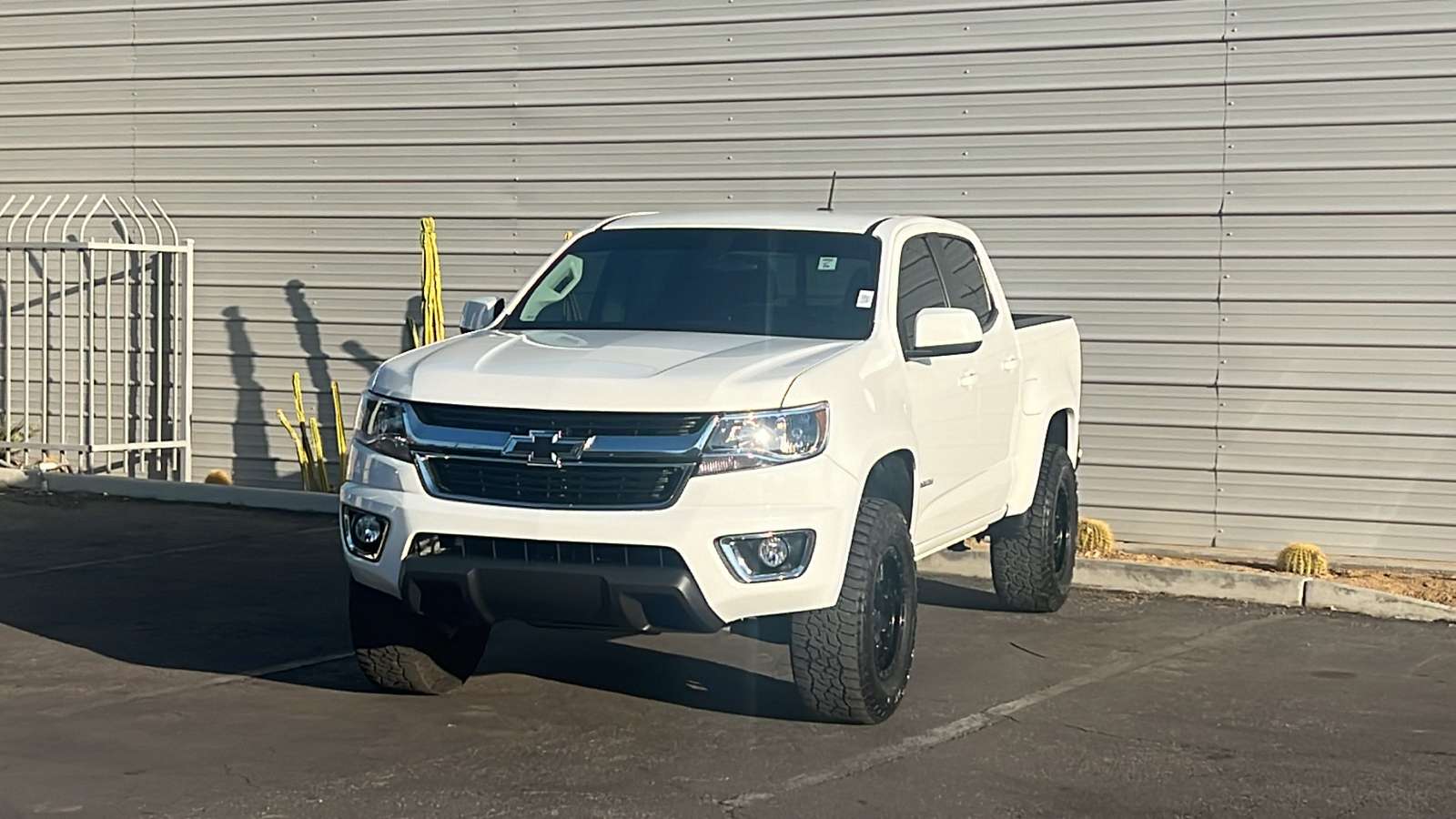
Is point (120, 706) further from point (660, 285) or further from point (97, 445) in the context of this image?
point (97, 445)

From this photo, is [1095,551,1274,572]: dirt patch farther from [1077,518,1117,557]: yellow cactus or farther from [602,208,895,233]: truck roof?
[602,208,895,233]: truck roof

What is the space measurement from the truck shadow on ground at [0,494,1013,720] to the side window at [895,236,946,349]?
134 centimetres

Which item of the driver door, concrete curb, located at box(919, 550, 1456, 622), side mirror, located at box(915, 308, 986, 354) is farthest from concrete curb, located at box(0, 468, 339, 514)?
side mirror, located at box(915, 308, 986, 354)

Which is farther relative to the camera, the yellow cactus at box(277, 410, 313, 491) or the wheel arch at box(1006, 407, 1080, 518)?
the yellow cactus at box(277, 410, 313, 491)

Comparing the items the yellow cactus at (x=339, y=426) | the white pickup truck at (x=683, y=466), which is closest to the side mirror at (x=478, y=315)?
the white pickup truck at (x=683, y=466)

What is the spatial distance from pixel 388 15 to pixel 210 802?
899 centimetres

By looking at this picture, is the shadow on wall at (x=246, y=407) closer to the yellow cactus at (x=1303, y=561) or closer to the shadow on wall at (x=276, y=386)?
the shadow on wall at (x=276, y=386)

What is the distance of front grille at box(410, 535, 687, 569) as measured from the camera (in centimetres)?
612

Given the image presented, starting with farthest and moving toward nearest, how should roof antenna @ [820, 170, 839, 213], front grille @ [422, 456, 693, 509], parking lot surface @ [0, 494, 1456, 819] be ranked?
roof antenna @ [820, 170, 839, 213] → front grille @ [422, 456, 693, 509] → parking lot surface @ [0, 494, 1456, 819]

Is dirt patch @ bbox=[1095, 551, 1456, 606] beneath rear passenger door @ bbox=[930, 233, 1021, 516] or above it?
beneath

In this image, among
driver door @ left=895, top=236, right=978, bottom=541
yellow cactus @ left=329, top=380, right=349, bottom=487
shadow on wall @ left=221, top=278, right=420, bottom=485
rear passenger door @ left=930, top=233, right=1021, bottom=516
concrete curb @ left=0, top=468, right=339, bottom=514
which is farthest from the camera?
shadow on wall @ left=221, top=278, right=420, bottom=485

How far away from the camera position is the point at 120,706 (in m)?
6.79

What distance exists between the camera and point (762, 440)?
20.4 feet

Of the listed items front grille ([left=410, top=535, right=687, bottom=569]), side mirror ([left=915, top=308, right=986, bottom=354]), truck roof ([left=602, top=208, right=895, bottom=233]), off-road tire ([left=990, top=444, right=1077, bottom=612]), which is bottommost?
off-road tire ([left=990, top=444, right=1077, bottom=612])
